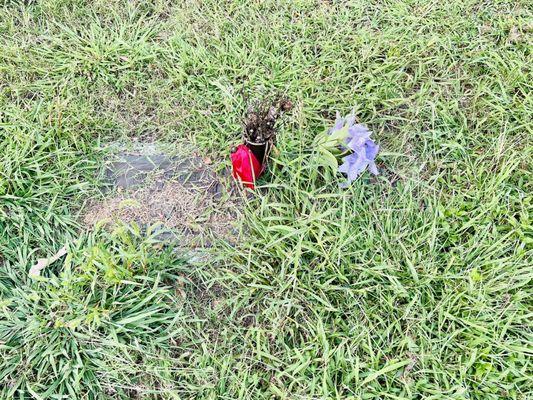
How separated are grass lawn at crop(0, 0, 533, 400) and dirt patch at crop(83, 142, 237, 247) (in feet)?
0.26

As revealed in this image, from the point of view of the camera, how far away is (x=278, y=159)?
2.22 m

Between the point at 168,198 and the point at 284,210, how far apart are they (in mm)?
568

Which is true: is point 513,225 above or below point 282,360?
above

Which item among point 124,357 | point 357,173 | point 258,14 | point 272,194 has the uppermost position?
point 258,14

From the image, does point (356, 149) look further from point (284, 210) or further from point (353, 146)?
point (284, 210)

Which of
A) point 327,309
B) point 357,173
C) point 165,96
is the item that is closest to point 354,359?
point 327,309

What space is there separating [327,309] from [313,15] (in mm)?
1759

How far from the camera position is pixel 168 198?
7.53 feet

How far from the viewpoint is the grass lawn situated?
6.04ft

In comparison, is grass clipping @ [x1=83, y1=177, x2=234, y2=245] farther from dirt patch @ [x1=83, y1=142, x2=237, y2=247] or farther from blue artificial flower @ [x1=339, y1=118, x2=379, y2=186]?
blue artificial flower @ [x1=339, y1=118, x2=379, y2=186]

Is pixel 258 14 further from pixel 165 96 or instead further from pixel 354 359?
pixel 354 359

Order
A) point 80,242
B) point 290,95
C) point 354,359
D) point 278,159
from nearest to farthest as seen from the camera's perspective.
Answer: point 354,359 < point 80,242 < point 278,159 < point 290,95

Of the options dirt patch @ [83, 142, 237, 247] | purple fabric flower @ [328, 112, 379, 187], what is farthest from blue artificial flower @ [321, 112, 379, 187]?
dirt patch @ [83, 142, 237, 247]

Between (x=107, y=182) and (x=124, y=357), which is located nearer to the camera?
(x=124, y=357)
